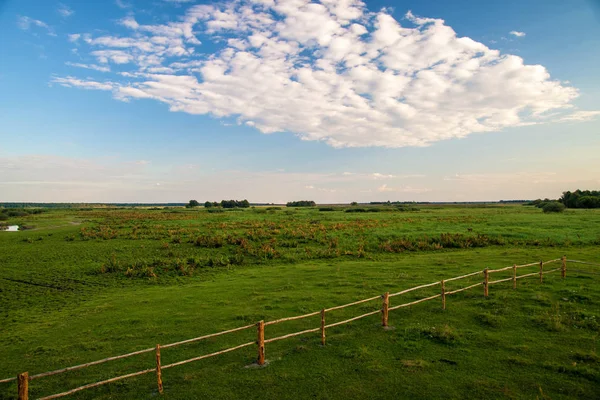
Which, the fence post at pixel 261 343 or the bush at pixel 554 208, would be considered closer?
the fence post at pixel 261 343

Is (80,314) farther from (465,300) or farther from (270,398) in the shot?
(465,300)

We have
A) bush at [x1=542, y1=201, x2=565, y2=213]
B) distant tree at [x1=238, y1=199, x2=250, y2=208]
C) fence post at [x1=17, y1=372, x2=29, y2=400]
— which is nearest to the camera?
fence post at [x1=17, y1=372, x2=29, y2=400]

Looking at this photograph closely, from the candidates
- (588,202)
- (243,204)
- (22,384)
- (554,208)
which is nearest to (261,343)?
(22,384)

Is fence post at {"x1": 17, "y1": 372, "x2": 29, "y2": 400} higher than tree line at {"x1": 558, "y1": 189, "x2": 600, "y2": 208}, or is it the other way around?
tree line at {"x1": 558, "y1": 189, "x2": 600, "y2": 208}

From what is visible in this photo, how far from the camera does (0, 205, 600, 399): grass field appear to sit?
10.4m

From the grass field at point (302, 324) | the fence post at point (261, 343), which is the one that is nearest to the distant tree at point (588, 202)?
the grass field at point (302, 324)

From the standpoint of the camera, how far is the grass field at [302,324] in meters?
10.4

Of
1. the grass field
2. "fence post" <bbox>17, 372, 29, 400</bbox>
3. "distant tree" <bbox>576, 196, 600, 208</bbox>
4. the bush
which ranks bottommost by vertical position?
the grass field

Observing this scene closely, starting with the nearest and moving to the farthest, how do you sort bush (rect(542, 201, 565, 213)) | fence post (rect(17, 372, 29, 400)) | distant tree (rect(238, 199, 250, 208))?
1. fence post (rect(17, 372, 29, 400))
2. bush (rect(542, 201, 565, 213))
3. distant tree (rect(238, 199, 250, 208))

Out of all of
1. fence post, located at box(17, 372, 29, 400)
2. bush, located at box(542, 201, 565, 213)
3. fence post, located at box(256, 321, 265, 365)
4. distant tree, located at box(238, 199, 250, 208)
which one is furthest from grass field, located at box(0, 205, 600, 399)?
distant tree, located at box(238, 199, 250, 208)

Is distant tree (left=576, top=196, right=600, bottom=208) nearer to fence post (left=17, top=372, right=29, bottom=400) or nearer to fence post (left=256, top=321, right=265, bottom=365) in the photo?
fence post (left=256, top=321, right=265, bottom=365)

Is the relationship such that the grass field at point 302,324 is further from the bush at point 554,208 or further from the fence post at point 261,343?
the bush at point 554,208

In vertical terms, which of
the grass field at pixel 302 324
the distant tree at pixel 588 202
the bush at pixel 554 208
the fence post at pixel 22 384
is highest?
the distant tree at pixel 588 202

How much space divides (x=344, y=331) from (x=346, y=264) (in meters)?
15.3
